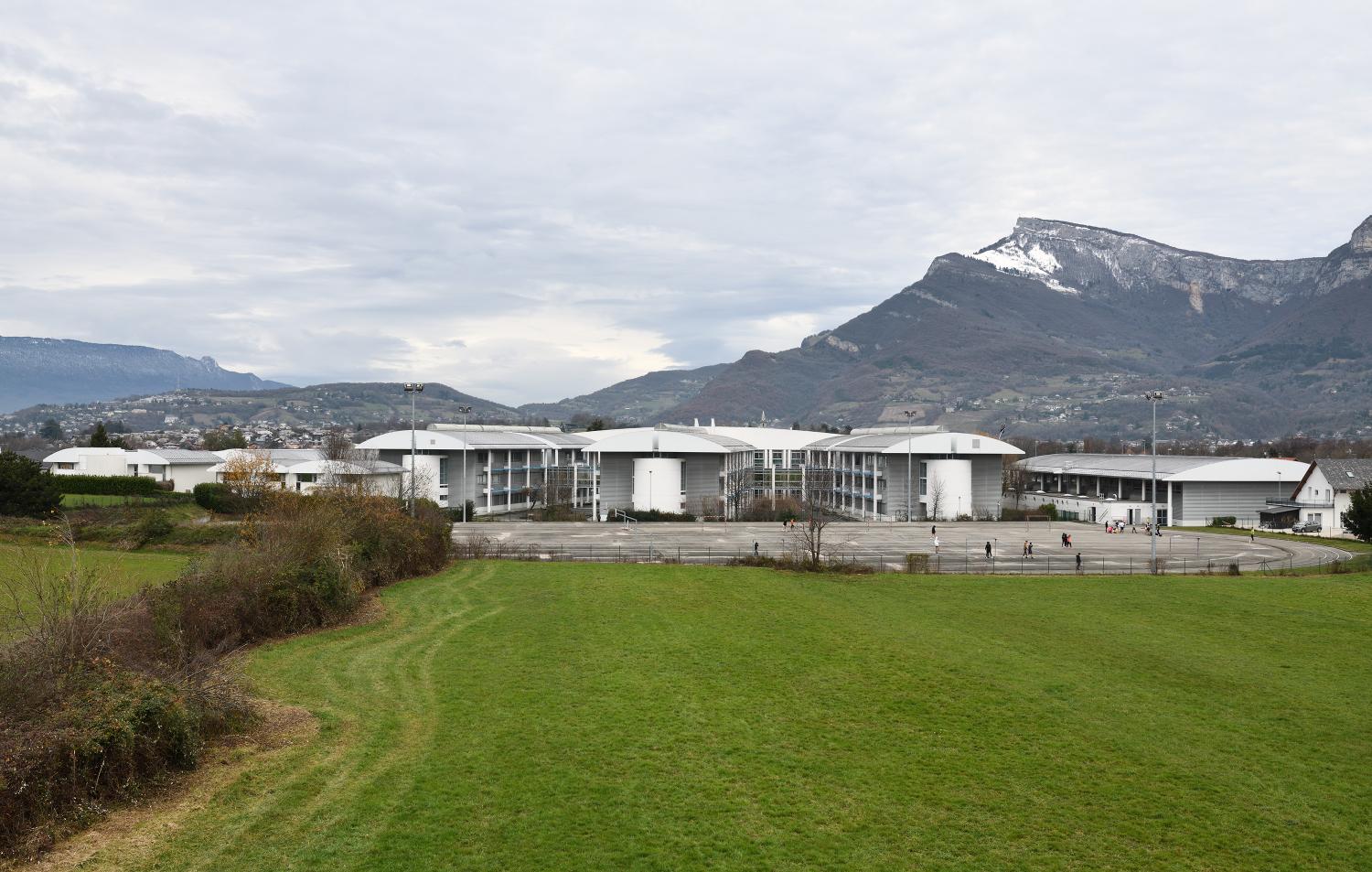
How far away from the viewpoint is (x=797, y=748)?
1486cm

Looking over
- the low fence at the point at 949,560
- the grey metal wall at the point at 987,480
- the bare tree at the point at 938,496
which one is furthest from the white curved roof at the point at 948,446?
the low fence at the point at 949,560

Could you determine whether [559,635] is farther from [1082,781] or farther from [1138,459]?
[1138,459]

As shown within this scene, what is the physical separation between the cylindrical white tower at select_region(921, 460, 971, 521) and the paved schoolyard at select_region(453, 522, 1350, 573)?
8.68 metres

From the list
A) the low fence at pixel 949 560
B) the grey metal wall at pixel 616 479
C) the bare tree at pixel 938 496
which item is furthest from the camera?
the grey metal wall at pixel 616 479

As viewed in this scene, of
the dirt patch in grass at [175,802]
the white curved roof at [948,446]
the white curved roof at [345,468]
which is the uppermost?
the white curved roof at [948,446]

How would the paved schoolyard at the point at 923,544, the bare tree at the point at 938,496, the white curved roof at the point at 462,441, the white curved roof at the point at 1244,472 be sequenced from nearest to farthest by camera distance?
the paved schoolyard at the point at 923,544 → the white curved roof at the point at 1244,472 → the white curved roof at the point at 462,441 → the bare tree at the point at 938,496

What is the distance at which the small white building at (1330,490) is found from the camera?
62.4 m

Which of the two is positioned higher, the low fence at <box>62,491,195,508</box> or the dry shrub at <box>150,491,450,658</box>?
the low fence at <box>62,491,195,508</box>

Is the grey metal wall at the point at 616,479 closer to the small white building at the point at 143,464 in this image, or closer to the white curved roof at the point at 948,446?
the white curved roof at the point at 948,446

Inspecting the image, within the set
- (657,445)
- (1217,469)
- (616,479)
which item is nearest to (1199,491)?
(1217,469)

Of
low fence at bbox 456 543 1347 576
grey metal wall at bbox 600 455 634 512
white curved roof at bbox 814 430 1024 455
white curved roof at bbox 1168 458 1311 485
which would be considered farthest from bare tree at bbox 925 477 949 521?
low fence at bbox 456 543 1347 576

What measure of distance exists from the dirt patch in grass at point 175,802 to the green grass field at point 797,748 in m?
0.13

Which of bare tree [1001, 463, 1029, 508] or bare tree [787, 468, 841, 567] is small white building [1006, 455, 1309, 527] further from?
bare tree [787, 468, 841, 567]

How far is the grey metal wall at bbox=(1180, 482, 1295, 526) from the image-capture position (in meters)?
72.9
